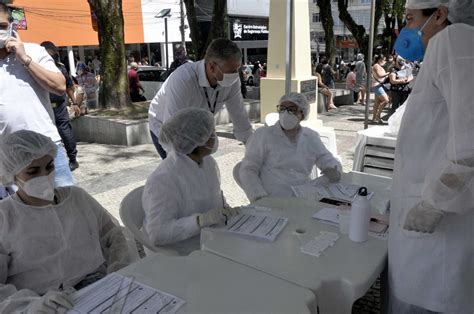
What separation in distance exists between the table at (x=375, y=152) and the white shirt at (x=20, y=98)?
2.58 metres

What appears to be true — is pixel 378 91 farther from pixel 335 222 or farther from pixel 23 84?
pixel 23 84

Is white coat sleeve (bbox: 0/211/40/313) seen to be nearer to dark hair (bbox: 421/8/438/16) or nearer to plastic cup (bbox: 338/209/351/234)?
plastic cup (bbox: 338/209/351/234)

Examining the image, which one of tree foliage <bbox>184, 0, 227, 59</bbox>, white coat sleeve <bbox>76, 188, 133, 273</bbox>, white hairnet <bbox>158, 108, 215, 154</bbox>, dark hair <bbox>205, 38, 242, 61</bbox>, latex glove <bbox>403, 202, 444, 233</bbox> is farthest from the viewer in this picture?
tree foliage <bbox>184, 0, 227, 59</bbox>

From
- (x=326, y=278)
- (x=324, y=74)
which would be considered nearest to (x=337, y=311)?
(x=326, y=278)

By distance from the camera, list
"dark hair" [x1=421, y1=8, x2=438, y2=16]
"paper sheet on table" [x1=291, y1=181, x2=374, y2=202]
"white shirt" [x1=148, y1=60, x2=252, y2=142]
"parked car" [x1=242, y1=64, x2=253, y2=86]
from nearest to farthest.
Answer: "dark hair" [x1=421, y1=8, x2=438, y2=16]
"paper sheet on table" [x1=291, y1=181, x2=374, y2=202]
"white shirt" [x1=148, y1=60, x2=252, y2=142]
"parked car" [x1=242, y1=64, x2=253, y2=86]

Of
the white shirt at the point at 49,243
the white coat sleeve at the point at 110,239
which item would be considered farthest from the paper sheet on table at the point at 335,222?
the white shirt at the point at 49,243

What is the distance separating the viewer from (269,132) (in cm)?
298

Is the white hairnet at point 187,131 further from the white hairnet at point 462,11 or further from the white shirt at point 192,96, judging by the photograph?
the white hairnet at point 462,11

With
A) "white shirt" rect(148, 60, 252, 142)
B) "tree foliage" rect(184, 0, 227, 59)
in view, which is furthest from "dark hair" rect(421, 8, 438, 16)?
"tree foliage" rect(184, 0, 227, 59)

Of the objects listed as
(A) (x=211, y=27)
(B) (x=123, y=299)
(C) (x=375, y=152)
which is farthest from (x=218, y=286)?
(A) (x=211, y=27)

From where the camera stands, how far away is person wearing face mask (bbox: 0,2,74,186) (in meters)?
2.27

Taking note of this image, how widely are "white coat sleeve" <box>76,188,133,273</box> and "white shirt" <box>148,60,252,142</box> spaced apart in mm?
849

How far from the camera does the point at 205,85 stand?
2959mm

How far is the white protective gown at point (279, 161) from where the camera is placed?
2.91m
